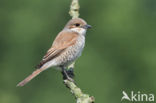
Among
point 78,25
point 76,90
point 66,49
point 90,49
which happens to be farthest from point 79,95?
point 90,49

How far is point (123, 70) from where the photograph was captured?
1709cm

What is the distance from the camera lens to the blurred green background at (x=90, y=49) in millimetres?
16547

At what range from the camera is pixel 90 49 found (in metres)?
18.1

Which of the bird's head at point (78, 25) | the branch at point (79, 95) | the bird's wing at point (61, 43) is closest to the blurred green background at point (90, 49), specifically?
the bird's head at point (78, 25)

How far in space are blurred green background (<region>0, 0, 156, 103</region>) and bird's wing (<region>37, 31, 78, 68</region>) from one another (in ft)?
20.4

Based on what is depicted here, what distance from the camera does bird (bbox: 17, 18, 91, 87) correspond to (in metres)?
8.97

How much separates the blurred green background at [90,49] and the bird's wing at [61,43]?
6223mm

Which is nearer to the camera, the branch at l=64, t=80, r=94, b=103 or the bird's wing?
the branch at l=64, t=80, r=94, b=103

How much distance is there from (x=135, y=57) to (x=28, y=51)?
11.8 feet

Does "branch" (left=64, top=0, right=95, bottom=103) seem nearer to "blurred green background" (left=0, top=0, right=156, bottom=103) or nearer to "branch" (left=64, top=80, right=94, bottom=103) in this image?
"branch" (left=64, top=80, right=94, bottom=103)

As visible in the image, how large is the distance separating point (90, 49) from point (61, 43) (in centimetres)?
894

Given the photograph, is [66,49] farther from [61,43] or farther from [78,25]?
[78,25]

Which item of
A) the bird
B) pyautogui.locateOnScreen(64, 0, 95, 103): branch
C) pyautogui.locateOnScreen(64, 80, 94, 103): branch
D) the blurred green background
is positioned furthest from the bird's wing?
the blurred green background

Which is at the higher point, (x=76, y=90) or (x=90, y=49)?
(x=76, y=90)
